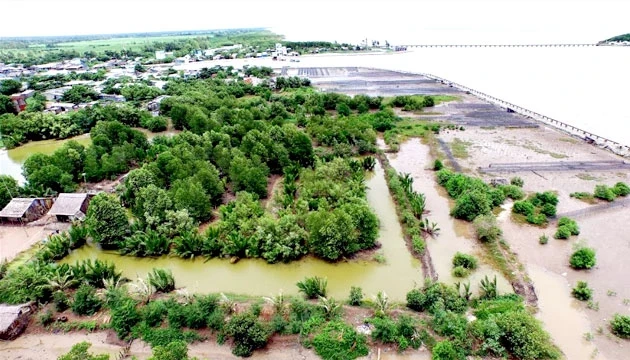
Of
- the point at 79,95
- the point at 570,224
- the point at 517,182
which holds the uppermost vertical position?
the point at 79,95

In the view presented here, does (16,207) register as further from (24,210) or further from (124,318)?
(124,318)

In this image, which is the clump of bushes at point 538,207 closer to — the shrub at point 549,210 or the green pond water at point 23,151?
the shrub at point 549,210

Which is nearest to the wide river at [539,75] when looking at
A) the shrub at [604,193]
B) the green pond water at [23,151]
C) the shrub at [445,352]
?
the green pond water at [23,151]

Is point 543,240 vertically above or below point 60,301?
above

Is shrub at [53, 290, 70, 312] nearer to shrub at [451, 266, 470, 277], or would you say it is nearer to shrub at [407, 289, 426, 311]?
shrub at [407, 289, 426, 311]

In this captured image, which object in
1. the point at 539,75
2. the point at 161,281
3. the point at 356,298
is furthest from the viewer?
the point at 539,75

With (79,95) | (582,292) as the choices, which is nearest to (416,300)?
(582,292)

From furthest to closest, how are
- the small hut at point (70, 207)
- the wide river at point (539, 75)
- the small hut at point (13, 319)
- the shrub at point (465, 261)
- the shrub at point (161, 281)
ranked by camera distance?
1. the wide river at point (539, 75)
2. the small hut at point (70, 207)
3. the shrub at point (465, 261)
4. the shrub at point (161, 281)
5. the small hut at point (13, 319)
